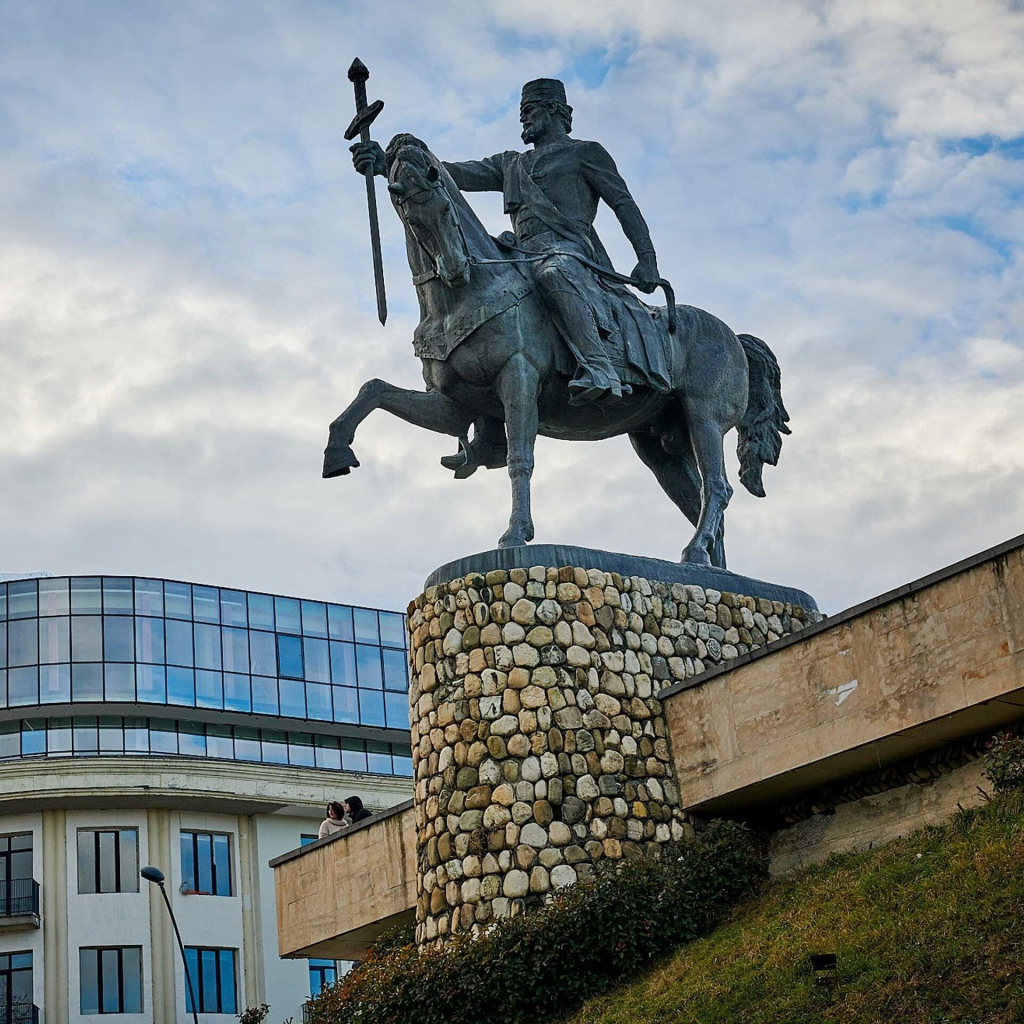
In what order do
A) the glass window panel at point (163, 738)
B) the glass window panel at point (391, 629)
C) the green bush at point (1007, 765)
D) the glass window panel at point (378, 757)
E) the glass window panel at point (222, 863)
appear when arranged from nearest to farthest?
the green bush at point (1007, 765) < the glass window panel at point (222, 863) < the glass window panel at point (163, 738) < the glass window panel at point (378, 757) < the glass window panel at point (391, 629)

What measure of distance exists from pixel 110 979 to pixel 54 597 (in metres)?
11.7

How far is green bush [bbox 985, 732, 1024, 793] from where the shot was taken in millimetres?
15297

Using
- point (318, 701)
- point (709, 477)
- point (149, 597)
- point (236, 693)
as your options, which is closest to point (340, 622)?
point (318, 701)

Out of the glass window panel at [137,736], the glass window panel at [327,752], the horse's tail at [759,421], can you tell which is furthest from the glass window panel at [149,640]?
the horse's tail at [759,421]

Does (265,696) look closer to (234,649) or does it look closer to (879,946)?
(234,649)

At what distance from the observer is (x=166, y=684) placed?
53188mm

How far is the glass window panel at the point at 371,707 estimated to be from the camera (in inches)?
2212

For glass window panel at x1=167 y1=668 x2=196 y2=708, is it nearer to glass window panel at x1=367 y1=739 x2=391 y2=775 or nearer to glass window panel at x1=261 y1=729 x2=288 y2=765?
glass window panel at x1=261 y1=729 x2=288 y2=765

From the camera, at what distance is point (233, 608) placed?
55.2m

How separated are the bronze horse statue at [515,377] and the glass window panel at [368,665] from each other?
36.5m

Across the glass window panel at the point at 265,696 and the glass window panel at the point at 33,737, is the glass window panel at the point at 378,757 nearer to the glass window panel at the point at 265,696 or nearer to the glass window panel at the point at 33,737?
the glass window panel at the point at 265,696

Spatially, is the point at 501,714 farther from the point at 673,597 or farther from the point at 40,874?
the point at 40,874

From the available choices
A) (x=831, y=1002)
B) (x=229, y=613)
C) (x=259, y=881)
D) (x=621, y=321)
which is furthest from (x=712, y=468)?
(x=229, y=613)

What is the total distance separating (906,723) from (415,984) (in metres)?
4.93
